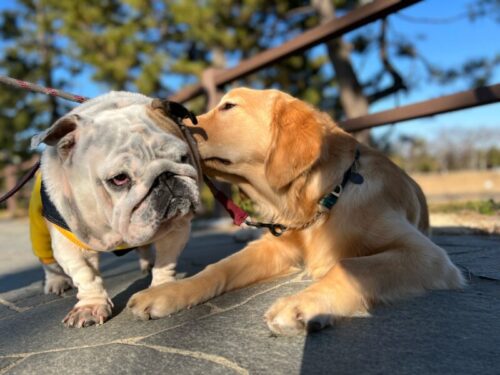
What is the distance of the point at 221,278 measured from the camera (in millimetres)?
2244

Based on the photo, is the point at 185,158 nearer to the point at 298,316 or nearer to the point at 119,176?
the point at 119,176

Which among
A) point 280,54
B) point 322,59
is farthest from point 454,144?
point 280,54

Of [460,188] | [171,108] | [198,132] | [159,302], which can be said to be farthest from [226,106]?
[460,188]

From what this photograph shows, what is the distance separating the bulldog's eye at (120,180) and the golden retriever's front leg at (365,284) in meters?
0.82

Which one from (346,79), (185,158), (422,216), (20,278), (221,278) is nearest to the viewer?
(185,158)

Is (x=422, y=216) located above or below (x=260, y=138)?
below

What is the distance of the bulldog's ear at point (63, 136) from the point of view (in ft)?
6.51

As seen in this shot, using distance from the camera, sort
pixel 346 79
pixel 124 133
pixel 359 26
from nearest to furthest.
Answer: pixel 124 133 < pixel 359 26 < pixel 346 79

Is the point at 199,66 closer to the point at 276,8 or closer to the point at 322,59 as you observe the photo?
the point at 276,8

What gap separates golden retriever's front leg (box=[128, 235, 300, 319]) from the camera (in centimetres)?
194

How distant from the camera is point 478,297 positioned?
1.88 meters

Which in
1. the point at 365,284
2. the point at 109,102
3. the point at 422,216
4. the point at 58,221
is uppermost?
the point at 109,102

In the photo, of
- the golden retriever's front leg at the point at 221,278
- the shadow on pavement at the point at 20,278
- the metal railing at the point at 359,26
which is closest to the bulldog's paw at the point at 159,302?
the golden retriever's front leg at the point at 221,278

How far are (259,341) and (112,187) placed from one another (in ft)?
2.98
